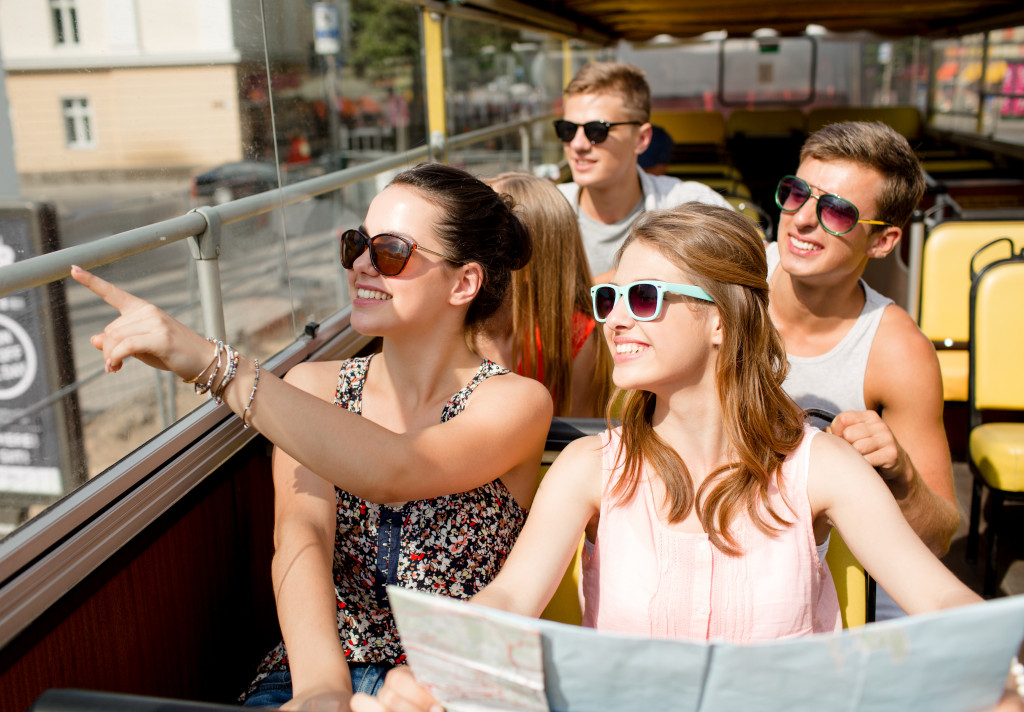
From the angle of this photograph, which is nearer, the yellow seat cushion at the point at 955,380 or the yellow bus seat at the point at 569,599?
the yellow bus seat at the point at 569,599

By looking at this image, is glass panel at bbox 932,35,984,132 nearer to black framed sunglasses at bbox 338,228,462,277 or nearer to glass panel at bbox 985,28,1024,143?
glass panel at bbox 985,28,1024,143

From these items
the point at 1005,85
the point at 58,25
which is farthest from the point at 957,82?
the point at 58,25

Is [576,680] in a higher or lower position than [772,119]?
lower

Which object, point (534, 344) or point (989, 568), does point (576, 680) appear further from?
point (989, 568)

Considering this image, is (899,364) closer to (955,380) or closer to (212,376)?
(212,376)

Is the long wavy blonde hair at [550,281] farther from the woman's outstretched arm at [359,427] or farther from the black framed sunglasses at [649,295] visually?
the black framed sunglasses at [649,295]

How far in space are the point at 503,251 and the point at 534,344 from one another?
47cm

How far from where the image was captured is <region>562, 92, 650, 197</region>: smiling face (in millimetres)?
3291

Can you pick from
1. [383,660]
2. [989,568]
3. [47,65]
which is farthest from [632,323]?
[47,65]

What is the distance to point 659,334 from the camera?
1.34 metres

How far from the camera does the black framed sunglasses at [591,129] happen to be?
10.9 feet

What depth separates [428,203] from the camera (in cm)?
159

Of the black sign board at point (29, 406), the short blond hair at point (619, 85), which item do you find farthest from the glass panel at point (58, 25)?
the short blond hair at point (619, 85)

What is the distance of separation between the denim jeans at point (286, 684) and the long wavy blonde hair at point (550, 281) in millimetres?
898
